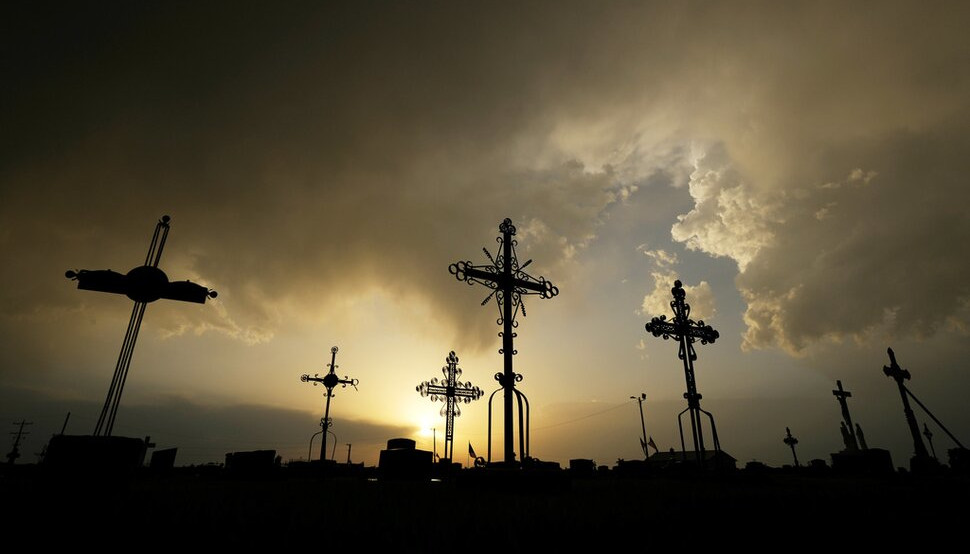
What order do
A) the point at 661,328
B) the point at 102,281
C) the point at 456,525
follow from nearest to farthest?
the point at 456,525
the point at 102,281
the point at 661,328

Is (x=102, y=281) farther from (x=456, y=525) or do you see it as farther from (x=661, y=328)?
(x=661, y=328)

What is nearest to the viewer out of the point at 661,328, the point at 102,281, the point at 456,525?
the point at 456,525

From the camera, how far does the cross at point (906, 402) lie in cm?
1662

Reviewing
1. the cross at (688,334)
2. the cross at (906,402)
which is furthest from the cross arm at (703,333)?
the cross at (906,402)

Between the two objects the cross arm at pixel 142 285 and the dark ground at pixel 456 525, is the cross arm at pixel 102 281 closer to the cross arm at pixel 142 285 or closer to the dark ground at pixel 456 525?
the cross arm at pixel 142 285

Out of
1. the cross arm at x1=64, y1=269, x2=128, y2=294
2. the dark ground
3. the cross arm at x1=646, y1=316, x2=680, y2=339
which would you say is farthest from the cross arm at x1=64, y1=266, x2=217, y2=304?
the cross arm at x1=646, y1=316, x2=680, y2=339

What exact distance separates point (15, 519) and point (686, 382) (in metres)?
16.1

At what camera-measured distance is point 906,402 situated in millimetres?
16984

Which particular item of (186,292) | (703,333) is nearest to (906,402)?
(703,333)

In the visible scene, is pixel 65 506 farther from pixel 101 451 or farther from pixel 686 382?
pixel 686 382

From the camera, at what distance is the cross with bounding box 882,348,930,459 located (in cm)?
1662

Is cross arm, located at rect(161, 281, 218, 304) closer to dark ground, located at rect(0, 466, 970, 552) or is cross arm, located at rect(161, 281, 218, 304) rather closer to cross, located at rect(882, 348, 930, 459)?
dark ground, located at rect(0, 466, 970, 552)

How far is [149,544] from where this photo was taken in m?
2.36

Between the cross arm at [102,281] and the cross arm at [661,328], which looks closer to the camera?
the cross arm at [102,281]
